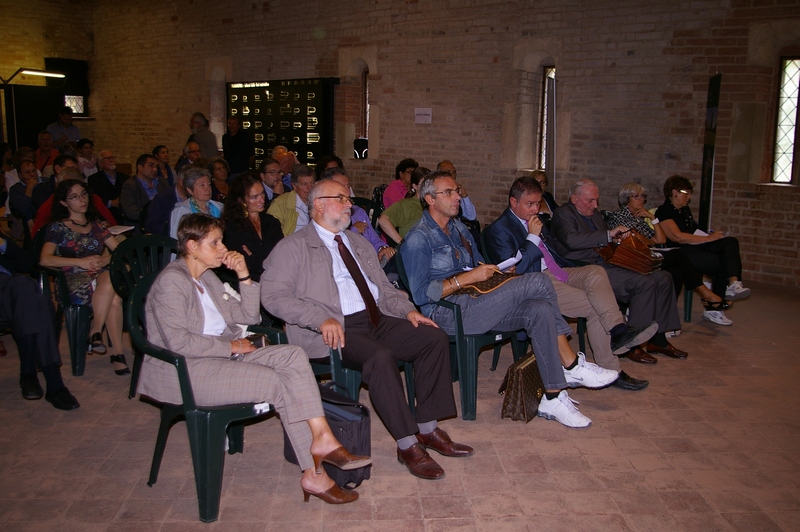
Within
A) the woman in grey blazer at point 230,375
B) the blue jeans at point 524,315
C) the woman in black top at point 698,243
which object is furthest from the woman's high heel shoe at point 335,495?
the woman in black top at point 698,243

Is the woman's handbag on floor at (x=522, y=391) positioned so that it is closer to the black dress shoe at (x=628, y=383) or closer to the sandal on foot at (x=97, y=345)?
the black dress shoe at (x=628, y=383)

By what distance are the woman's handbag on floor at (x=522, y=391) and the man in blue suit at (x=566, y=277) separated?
0.69 meters

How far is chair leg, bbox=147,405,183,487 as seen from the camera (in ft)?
10.6

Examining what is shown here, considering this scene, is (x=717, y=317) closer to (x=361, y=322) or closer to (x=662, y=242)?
(x=662, y=242)

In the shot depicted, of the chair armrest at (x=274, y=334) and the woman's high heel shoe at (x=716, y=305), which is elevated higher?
the chair armrest at (x=274, y=334)

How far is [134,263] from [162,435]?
1480mm

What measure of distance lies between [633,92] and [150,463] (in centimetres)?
716

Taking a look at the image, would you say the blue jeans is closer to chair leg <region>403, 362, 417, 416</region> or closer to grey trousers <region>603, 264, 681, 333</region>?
chair leg <region>403, 362, 417, 416</region>

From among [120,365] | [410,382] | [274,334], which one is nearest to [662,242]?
[410,382]

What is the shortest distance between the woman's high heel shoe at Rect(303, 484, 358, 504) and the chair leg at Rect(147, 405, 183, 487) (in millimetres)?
688

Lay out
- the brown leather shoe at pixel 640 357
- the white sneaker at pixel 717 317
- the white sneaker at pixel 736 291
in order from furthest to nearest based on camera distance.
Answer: the white sneaker at pixel 736 291
the white sneaker at pixel 717 317
the brown leather shoe at pixel 640 357

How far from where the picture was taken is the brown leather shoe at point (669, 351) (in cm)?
550

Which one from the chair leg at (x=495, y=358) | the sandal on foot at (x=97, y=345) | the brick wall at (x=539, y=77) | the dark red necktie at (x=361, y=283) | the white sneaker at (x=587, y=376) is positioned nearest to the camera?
the dark red necktie at (x=361, y=283)

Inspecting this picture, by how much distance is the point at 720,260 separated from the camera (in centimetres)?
645
